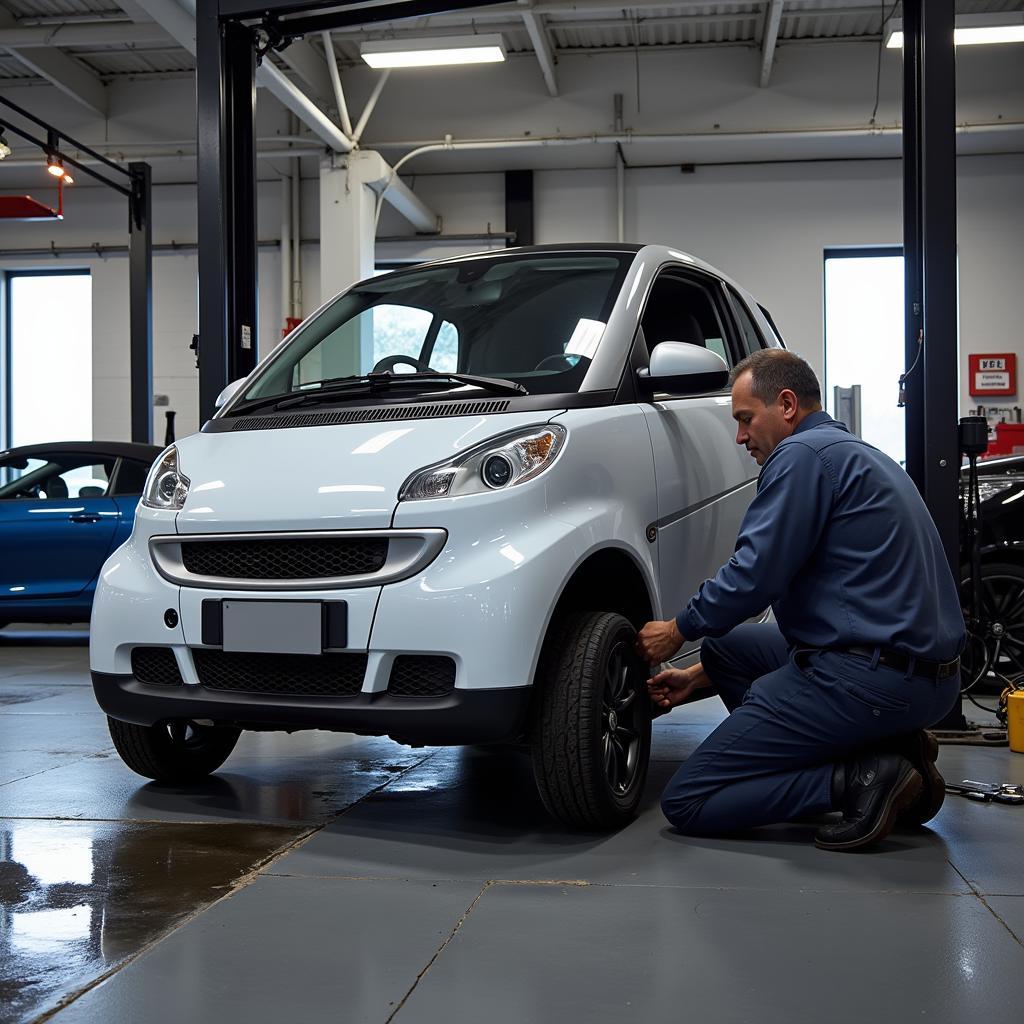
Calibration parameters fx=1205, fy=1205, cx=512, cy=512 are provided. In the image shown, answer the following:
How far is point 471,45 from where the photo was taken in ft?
34.7

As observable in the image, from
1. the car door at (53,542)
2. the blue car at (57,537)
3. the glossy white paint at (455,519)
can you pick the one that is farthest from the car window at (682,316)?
the car door at (53,542)

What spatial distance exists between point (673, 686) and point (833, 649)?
54cm

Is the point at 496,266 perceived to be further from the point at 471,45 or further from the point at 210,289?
the point at 471,45

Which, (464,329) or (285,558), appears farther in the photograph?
(464,329)

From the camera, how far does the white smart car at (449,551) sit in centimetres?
278

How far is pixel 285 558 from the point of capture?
2945 mm

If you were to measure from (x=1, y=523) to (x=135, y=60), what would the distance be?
764 centimetres

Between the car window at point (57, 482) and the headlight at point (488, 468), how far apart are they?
5231 mm

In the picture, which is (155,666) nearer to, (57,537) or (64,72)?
(57,537)

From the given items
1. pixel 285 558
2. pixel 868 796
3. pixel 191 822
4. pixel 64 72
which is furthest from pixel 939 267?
pixel 64 72

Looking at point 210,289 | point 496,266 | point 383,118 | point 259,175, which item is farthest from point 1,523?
point 259,175

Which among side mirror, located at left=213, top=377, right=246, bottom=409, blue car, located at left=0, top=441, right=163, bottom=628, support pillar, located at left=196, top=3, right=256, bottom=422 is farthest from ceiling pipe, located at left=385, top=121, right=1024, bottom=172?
side mirror, located at left=213, top=377, right=246, bottom=409

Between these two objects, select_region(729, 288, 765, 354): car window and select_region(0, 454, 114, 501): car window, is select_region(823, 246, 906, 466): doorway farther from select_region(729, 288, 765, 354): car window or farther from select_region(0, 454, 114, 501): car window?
select_region(729, 288, 765, 354): car window

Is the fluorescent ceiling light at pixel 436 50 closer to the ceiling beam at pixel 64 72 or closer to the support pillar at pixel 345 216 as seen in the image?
the support pillar at pixel 345 216
